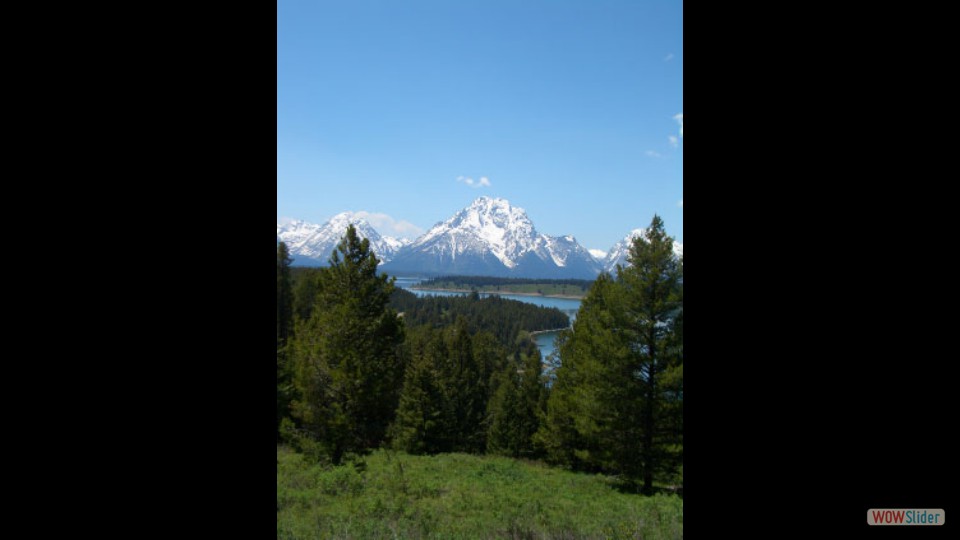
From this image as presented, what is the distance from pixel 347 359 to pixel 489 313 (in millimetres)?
67487

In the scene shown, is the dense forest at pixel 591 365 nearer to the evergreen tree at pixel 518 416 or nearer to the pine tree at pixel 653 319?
the pine tree at pixel 653 319

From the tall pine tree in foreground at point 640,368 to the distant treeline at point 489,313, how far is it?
50.3 m

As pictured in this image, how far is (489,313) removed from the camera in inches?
3086

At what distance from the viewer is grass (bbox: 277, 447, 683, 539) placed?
5961mm

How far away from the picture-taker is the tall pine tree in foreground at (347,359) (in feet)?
37.4

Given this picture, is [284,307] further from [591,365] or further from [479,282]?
[479,282]

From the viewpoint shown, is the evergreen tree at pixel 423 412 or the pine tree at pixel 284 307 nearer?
the pine tree at pixel 284 307

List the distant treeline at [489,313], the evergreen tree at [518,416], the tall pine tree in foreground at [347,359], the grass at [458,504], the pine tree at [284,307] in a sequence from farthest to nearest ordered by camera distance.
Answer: the distant treeline at [489,313] < the evergreen tree at [518,416] < the pine tree at [284,307] < the tall pine tree in foreground at [347,359] < the grass at [458,504]
